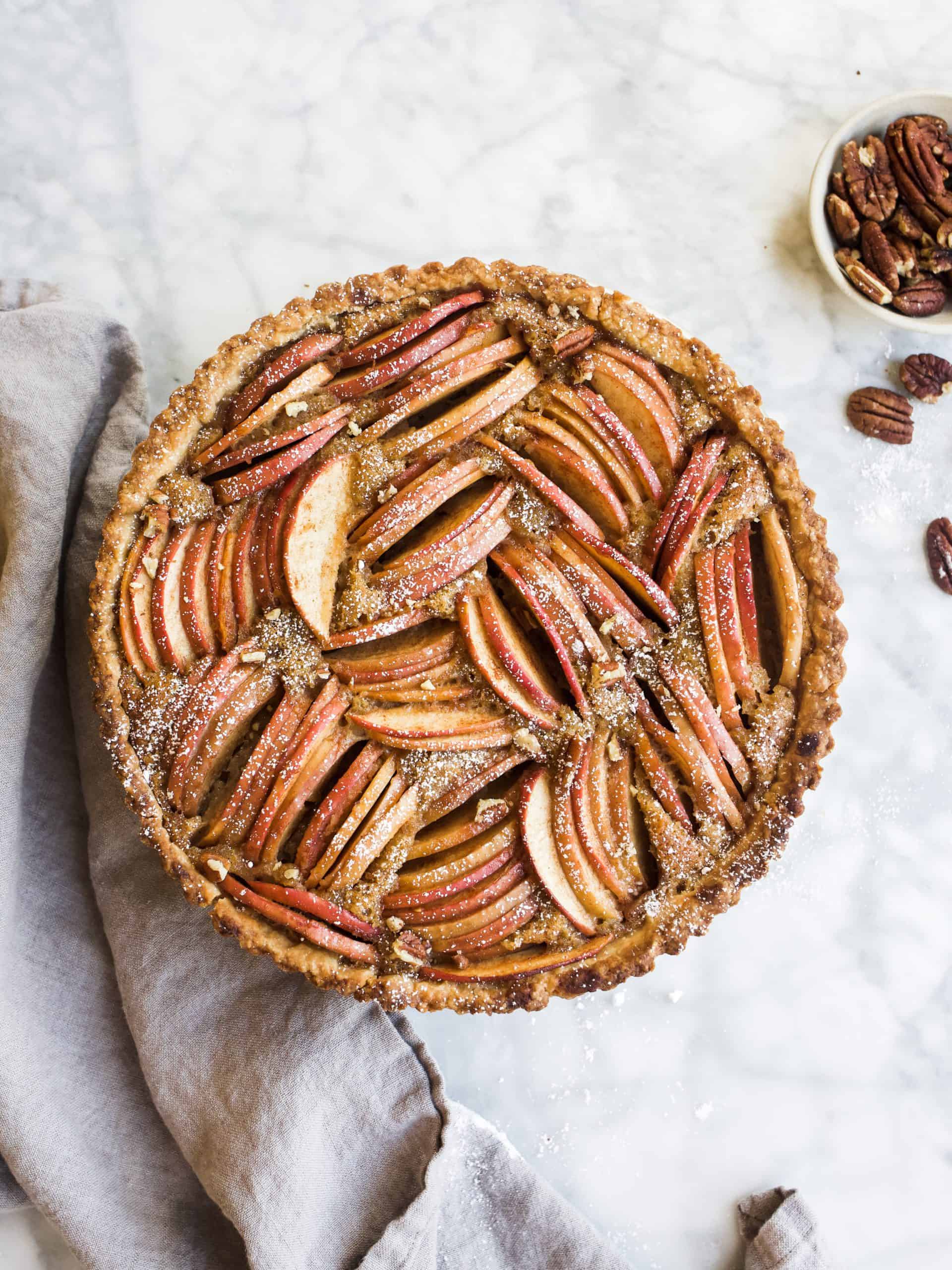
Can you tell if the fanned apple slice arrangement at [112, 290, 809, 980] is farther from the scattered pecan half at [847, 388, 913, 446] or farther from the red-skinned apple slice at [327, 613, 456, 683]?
the scattered pecan half at [847, 388, 913, 446]

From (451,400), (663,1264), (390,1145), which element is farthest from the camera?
(663,1264)

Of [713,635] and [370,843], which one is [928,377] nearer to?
[713,635]

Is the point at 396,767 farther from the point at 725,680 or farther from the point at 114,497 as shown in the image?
the point at 114,497

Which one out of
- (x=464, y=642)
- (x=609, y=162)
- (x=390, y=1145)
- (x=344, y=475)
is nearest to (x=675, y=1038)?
(x=390, y=1145)

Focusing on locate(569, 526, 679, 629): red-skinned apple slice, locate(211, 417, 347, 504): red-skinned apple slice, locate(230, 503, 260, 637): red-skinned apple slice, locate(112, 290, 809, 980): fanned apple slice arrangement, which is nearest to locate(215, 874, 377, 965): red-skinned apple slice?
locate(112, 290, 809, 980): fanned apple slice arrangement

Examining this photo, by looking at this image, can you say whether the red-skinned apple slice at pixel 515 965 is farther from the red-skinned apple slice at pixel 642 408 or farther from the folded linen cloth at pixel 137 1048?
the red-skinned apple slice at pixel 642 408

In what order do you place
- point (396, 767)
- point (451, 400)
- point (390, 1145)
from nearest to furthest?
point (396, 767)
point (451, 400)
point (390, 1145)
